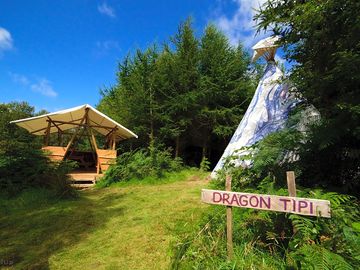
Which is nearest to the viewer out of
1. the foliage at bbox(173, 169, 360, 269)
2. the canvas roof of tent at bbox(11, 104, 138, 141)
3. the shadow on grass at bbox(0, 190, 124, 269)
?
the foliage at bbox(173, 169, 360, 269)

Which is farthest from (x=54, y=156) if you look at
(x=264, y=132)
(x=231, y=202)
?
(x=231, y=202)

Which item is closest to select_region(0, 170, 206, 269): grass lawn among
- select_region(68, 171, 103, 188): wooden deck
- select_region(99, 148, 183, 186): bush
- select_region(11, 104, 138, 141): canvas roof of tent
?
select_region(99, 148, 183, 186): bush

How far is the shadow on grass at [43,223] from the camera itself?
12.8 feet

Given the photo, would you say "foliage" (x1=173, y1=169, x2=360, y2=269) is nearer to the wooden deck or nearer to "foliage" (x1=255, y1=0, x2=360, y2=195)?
"foliage" (x1=255, y1=0, x2=360, y2=195)

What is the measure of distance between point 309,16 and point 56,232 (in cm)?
539

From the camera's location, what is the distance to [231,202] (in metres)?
2.90

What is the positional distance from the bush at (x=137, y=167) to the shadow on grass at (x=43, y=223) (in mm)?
2297

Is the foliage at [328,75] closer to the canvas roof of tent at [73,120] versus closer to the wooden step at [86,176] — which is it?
the canvas roof of tent at [73,120]

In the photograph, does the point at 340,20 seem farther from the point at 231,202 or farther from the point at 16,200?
the point at 16,200

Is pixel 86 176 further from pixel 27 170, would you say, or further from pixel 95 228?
pixel 95 228

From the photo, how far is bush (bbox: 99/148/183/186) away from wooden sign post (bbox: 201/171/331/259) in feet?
24.8

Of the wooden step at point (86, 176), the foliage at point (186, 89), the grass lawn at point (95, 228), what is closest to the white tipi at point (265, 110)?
the grass lawn at point (95, 228)

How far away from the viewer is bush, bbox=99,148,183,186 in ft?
33.5

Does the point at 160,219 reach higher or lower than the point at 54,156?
lower
